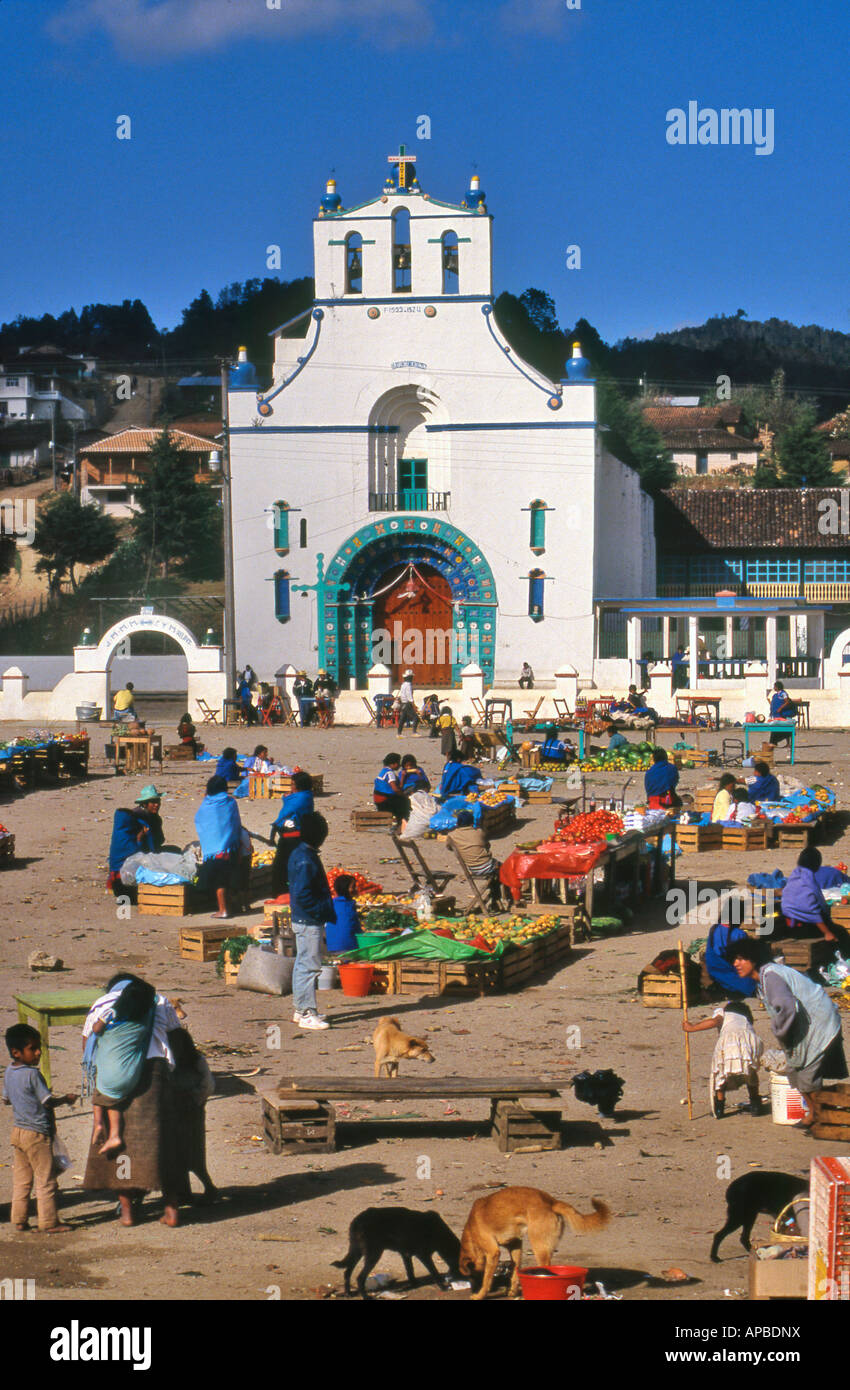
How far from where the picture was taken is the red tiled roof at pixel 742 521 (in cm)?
5109

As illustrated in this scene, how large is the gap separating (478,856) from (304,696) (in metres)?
21.8

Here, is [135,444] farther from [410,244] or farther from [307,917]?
[307,917]

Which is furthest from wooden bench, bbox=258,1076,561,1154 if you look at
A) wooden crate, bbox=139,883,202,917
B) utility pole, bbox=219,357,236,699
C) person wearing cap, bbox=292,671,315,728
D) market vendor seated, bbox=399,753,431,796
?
utility pole, bbox=219,357,236,699

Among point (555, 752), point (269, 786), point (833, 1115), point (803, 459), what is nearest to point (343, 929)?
point (833, 1115)

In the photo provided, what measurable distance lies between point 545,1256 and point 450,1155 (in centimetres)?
224

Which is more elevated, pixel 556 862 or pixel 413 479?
pixel 413 479

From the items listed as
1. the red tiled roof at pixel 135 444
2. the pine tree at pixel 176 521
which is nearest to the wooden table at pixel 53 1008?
the pine tree at pixel 176 521

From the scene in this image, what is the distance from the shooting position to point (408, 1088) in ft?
32.9

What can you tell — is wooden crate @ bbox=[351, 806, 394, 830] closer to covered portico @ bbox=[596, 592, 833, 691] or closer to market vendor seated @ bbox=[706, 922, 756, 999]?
market vendor seated @ bbox=[706, 922, 756, 999]

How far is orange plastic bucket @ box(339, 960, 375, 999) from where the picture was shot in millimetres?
13922

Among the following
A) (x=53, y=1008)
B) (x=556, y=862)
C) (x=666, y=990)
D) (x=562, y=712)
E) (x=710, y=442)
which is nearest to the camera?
(x=53, y=1008)

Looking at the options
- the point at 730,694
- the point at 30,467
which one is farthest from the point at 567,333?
the point at 730,694

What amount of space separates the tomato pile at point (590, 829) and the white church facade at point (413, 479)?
23116mm
